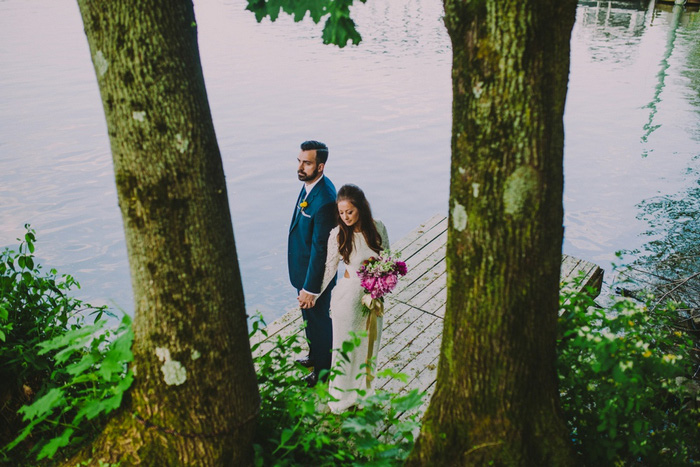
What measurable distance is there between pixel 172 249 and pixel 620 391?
1924 millimetres

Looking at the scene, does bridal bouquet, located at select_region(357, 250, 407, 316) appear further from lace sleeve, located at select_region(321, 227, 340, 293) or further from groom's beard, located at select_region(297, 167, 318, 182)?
groom's beard, located at select_region(297, 167, 318, 182)

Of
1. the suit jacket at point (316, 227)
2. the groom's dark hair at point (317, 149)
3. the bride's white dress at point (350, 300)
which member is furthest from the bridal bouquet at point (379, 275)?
the groom's dark hair at point (317, 149)

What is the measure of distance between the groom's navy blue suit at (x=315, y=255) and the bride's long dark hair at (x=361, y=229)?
0.51ft

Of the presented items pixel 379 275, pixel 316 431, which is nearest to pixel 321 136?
pixel 379 275

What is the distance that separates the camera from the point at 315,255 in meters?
4.22

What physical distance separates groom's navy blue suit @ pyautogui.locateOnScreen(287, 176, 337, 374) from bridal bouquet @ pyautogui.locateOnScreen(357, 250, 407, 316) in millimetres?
439

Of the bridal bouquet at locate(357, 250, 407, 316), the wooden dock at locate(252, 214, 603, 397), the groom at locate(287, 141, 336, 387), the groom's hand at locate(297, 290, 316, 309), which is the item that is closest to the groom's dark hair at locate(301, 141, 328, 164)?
the groom at locate(287, 141, 336, 387)

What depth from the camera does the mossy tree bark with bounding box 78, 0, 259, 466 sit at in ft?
6.15

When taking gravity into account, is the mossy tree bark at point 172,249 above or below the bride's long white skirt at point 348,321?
above

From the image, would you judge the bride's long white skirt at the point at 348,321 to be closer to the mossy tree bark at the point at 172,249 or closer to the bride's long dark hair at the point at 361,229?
the bride's long dark hair at the point at 361,229

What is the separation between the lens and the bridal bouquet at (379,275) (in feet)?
12.9

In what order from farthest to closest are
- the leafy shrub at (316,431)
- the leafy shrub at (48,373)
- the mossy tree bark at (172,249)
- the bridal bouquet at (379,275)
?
the bridal bouquet at (379,275)
the leafy shrub at (316,431)
the leafy shrub at (48,373)
the mossy tree bark at (172,249)

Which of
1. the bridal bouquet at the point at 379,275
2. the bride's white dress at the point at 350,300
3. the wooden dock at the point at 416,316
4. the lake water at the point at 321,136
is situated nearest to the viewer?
the bridal bouquet at the point at 379,275

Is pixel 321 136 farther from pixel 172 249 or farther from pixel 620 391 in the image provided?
pixel 620 391
